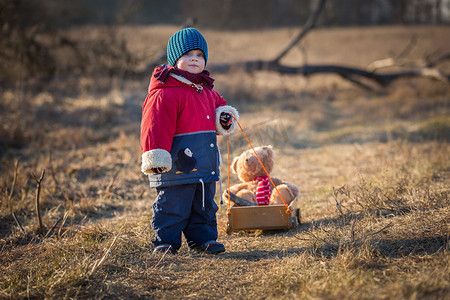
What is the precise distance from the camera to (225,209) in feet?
14.6

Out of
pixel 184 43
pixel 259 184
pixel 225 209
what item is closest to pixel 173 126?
pixel 184 43

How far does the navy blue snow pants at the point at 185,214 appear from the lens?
126 inches

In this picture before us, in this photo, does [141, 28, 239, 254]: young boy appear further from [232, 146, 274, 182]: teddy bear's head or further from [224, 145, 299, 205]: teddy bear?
[232, 146, 274, 182]: teddy bear's head

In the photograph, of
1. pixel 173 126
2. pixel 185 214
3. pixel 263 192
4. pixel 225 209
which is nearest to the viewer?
pixel 173 126

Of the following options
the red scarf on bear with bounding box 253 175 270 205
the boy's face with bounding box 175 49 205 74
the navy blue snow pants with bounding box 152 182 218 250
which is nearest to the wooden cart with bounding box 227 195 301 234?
the navy blue snow pants with bounding box 152 182 218 250

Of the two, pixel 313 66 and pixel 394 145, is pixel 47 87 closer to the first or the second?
pixel 313 66

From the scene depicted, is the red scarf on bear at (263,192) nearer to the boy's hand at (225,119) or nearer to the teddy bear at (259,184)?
the teddy bear at (259,184)

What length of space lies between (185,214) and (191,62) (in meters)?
1.22

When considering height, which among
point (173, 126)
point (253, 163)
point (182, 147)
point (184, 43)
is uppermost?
point (184, 43)

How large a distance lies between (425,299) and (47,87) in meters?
11.5

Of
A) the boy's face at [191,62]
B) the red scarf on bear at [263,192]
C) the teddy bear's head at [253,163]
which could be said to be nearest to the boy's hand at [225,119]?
the boy's face at [191,62]

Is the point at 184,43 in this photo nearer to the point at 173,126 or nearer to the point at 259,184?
the point at 173,126

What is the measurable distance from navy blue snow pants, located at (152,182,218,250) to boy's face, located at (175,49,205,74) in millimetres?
930

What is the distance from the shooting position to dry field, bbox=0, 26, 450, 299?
2525 millimetres
